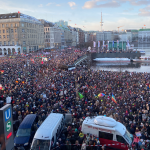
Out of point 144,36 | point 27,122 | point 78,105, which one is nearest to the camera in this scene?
point 27,122

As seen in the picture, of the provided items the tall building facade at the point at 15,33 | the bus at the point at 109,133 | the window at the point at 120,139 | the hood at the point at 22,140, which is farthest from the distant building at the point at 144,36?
the hood at the point at 22,140

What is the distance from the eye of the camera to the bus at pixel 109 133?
7293mm

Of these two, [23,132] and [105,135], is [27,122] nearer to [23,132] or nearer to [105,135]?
[23,132]

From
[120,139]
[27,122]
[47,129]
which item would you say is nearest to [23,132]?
[27,122]

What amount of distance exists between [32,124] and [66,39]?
9775cm

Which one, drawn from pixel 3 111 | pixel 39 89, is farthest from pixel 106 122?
pixel 39 89

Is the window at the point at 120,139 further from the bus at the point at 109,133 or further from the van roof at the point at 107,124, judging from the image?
the van roof at the point at 107,124

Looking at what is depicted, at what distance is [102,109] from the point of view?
1155 cm

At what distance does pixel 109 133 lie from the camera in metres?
7.41

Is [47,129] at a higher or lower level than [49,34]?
lower

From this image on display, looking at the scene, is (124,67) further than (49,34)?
No

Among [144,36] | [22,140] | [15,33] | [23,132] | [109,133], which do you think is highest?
[144,36]

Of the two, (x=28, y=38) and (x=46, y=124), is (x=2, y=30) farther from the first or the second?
(x=46, y=124)

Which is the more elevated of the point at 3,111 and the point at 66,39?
the point at 66,39
